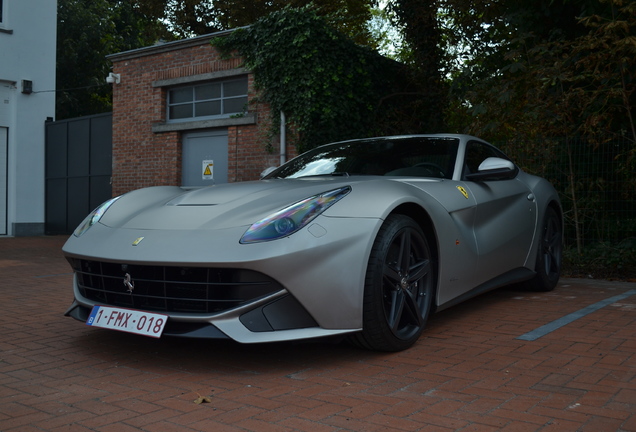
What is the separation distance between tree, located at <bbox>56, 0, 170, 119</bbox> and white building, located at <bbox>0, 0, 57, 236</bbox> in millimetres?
9197

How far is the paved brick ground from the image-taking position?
2.54 metres

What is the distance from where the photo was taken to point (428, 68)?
12.9 m

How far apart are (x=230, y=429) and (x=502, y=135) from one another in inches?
338

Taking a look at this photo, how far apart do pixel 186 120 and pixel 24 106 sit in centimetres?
587

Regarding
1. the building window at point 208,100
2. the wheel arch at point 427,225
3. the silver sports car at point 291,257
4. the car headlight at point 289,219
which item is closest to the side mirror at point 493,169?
the silver sports car at point 291,257

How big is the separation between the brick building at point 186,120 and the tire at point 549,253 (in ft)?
19.8

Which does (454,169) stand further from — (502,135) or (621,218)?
(502,135)

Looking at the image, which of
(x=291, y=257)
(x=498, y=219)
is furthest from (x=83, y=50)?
(x=291, y=257)

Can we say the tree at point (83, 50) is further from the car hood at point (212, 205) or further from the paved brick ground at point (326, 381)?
the paved brick ground at point (326, 381)

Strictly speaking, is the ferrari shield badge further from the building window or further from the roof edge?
the roof edge

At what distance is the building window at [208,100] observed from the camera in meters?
12.3

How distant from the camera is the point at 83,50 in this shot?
27281mm

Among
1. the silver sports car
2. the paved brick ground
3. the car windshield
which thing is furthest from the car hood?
the paved brick ground

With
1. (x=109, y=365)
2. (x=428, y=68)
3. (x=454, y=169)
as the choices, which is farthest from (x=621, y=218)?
(x=109, y=365)
